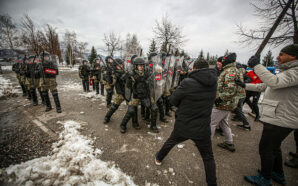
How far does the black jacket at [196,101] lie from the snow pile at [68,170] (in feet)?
4.54

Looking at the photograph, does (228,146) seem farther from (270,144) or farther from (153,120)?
(153,120)

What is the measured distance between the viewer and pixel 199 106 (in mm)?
1619

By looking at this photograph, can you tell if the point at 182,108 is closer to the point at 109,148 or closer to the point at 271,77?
the point at 271,77

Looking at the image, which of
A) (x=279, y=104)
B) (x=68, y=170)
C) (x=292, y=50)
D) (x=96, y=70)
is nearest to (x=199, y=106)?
(x=279, y=104)

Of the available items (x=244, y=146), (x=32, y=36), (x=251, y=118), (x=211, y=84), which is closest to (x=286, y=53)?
(x=211, y=84)

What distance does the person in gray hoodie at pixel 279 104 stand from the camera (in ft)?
5.03

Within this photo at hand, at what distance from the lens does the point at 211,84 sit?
151cm

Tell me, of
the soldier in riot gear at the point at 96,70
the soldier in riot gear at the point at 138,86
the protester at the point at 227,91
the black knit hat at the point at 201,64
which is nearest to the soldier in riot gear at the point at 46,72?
the soldier in riot gear at the point at 96,70

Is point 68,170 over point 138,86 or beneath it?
beneath

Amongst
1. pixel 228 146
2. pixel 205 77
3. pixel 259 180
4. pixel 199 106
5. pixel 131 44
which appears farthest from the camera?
pixel 131 44

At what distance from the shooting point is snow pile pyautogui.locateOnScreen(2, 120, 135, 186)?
1.87 m

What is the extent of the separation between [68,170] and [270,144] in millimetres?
3367

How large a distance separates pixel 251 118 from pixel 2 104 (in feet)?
35.7

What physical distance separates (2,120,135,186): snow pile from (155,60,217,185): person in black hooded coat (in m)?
1.31
